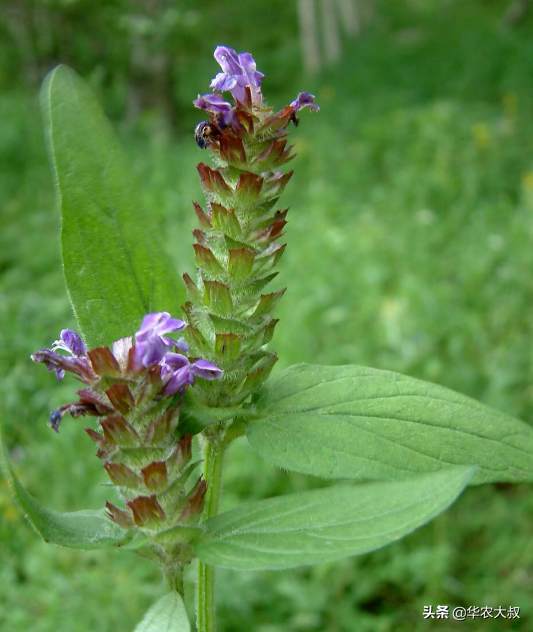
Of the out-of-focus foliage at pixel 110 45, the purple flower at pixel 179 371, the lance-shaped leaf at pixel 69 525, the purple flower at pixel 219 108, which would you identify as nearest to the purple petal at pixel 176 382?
the purple flower at pixel 179 371

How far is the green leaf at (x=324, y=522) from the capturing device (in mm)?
797

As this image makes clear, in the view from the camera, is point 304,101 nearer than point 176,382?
No

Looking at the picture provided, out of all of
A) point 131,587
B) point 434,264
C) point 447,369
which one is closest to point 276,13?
point 434,264

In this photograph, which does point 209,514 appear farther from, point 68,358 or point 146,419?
point 68,358

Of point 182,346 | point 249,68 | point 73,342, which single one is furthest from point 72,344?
point 249,68

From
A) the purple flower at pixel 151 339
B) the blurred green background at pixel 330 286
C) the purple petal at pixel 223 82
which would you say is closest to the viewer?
the purple flower at pixel 151 339

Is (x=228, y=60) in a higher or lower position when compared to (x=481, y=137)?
lower

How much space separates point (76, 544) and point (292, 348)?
108 inches

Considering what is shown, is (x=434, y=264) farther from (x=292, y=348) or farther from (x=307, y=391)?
(x=307, y=391)

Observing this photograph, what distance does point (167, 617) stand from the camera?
0.90 m

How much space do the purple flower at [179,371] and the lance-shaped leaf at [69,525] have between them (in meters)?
0.22

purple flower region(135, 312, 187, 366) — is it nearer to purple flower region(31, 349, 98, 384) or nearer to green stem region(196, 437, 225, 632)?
purple flower region(31, 349, 98, 384)

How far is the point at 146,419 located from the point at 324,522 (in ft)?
0.95

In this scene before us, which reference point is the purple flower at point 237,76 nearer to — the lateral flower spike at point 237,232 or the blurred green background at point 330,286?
the lateral flower spike at point 237,232
